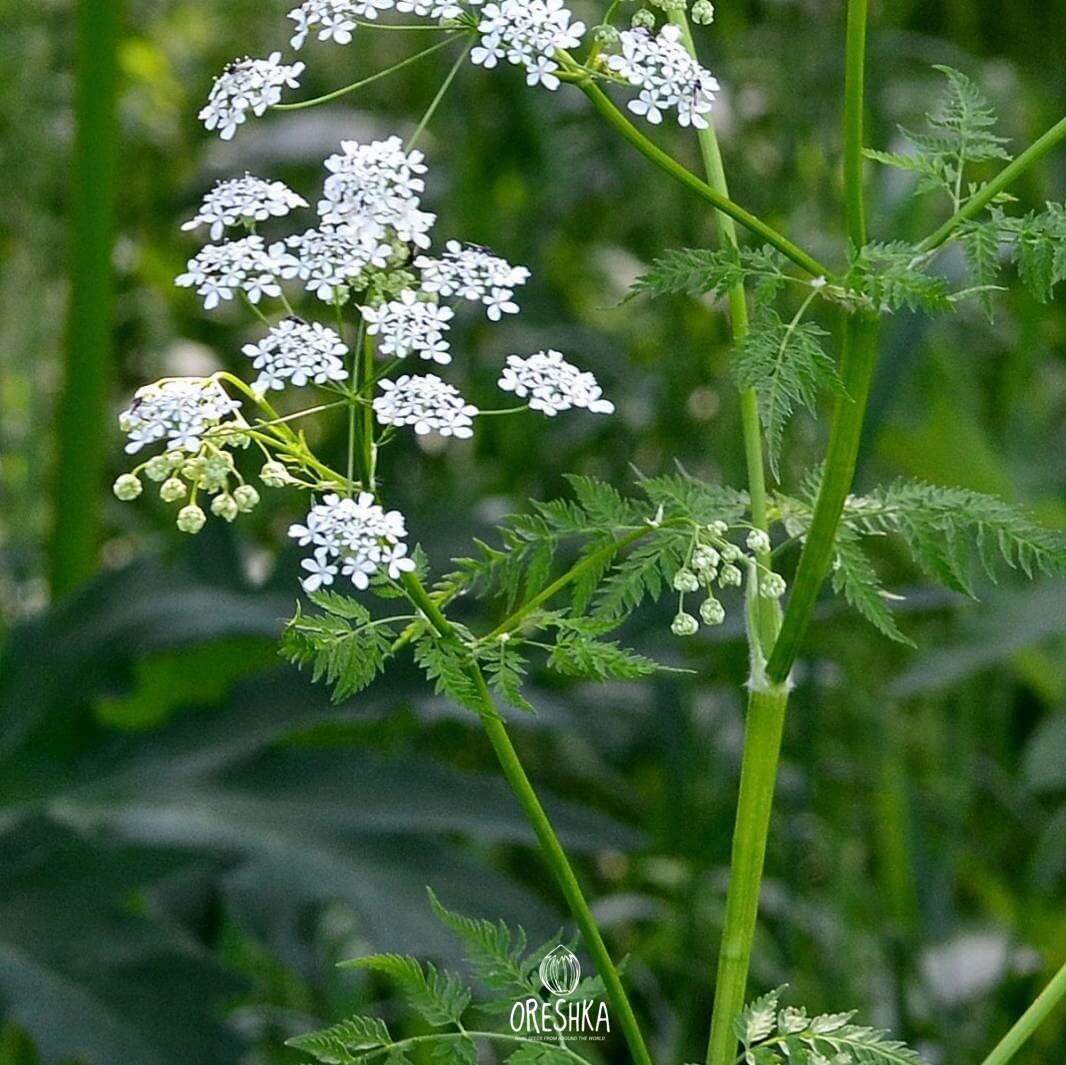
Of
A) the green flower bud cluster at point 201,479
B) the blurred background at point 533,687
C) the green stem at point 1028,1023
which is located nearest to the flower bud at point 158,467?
the green flower bud cluster at point 201,479

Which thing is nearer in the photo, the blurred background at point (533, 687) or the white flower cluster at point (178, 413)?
the white flower cluster at point (178, 413)

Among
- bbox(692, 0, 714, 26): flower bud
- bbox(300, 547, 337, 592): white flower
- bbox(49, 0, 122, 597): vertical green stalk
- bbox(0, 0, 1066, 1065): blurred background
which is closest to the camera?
bbox(300, 547, 337, 592): white flower

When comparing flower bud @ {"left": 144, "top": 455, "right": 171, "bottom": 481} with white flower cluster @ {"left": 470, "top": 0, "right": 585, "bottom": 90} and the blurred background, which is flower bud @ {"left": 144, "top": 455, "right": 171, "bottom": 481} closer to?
white flower cluster @ {"left": 470, "top": 0, "right": 585, "bottom": 90}

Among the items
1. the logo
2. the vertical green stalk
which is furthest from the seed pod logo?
the vertical green stalk

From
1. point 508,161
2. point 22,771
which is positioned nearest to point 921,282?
point 22,771

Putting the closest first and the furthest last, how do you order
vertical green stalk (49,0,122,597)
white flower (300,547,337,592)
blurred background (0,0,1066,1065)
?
white flower (300,547,337,592) < blurred background (0,0,1066,1065) < vertical green stalk (49,0,122,597)

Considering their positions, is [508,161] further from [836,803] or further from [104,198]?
[836,803]

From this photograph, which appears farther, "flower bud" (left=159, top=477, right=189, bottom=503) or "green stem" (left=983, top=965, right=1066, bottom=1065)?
"green stem" (left=983, top=965, right=1066, bottom=1065)

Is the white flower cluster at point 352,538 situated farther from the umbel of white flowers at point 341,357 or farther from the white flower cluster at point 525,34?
the white flower cluster at point 525,34
